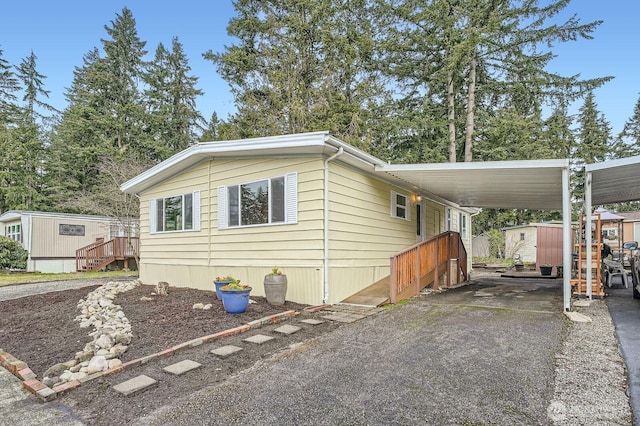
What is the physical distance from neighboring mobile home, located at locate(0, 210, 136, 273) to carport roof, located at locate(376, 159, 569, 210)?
1630cm

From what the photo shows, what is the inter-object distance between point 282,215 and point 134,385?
4429 millimetres

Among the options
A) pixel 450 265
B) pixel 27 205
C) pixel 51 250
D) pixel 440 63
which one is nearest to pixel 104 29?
pixel 27 205

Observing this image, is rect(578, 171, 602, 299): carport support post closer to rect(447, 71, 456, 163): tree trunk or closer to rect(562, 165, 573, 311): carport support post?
rect(562, 165, 573, 311): carport support post

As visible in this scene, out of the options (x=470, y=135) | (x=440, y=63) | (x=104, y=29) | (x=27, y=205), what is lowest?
(x=27, y=205)

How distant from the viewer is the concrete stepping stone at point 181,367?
3.83 metres

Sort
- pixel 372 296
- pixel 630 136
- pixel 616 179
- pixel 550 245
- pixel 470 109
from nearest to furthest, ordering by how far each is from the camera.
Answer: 1. pixel 372 296
2. pixel 616 179
3. pixel 550 245
4. pixel 470 109
5. pixel 630 136

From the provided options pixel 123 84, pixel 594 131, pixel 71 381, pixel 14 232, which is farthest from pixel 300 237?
pixel 594 131

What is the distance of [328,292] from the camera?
703 centimetres

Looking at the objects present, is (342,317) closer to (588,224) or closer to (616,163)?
(588,224)

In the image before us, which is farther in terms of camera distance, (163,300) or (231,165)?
(231,165)

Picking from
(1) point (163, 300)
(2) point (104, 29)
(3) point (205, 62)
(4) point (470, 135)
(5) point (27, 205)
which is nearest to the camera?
(1) point (163, 300)

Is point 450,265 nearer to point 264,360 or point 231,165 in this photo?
point 231,165

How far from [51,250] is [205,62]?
39.5ft

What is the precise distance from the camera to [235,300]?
618 cm
